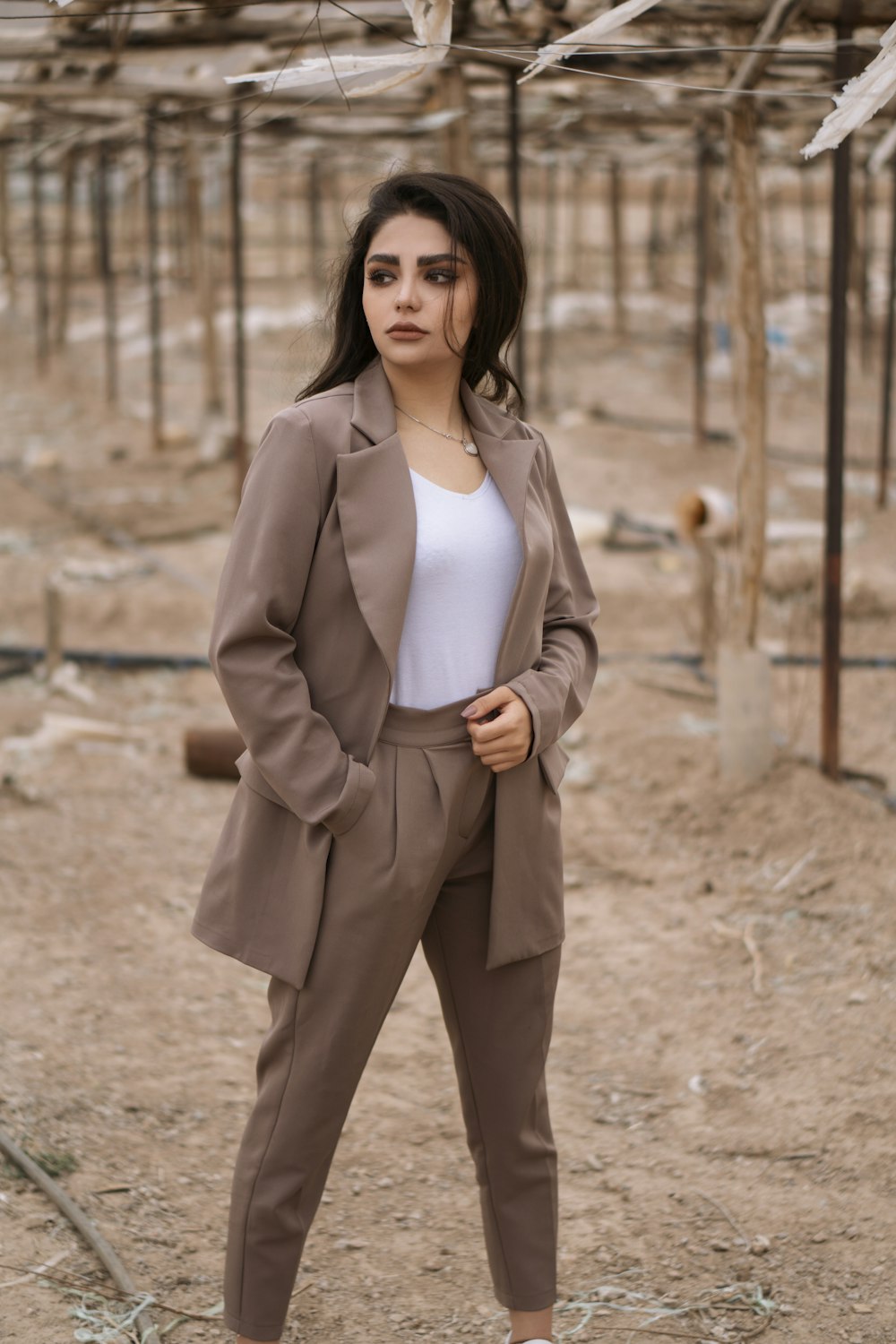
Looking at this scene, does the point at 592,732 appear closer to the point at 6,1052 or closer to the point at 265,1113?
the point at 6,1052

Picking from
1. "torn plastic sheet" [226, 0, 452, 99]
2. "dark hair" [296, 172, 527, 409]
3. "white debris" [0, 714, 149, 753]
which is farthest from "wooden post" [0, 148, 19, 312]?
"dark hair" [296, 172, 527, 409]

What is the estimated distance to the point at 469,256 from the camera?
6.59 feet

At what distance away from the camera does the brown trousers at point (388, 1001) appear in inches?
77.7

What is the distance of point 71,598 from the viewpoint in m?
7.94

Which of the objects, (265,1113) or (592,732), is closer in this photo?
(265,1113)

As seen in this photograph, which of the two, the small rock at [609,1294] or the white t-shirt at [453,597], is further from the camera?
the small rock at [609,1294]

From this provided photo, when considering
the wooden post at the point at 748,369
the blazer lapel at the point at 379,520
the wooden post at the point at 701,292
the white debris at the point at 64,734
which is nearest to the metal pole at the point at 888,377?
the wooden post at the point at 701,292

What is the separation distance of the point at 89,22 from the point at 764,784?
3.39 m

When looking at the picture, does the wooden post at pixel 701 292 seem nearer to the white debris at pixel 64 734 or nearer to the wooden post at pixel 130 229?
the wooden post at pixel 130 229

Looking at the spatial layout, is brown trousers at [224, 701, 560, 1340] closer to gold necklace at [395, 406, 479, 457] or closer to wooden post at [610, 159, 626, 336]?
gold necklace at [395, 406, 479, 457]

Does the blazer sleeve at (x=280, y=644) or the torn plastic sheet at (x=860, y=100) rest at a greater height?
the torn plastic sheet at (x=860, y=100)

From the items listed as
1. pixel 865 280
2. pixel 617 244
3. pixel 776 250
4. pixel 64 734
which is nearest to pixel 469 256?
pixel 64 734

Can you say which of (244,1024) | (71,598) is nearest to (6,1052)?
(244,1024)

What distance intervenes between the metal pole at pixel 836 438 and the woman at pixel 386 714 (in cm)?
268
